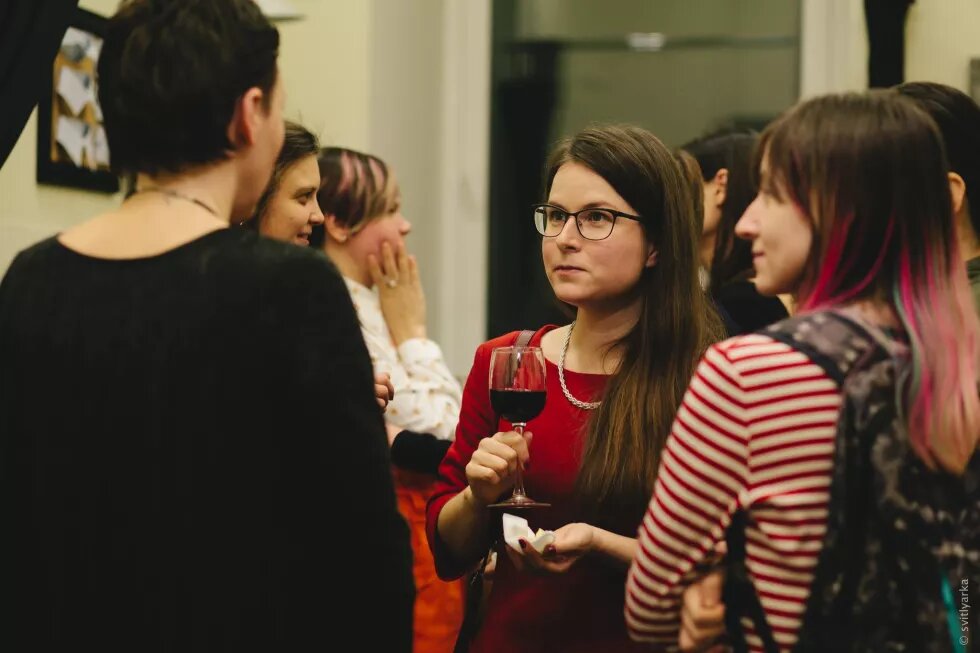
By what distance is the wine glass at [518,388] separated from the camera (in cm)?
171

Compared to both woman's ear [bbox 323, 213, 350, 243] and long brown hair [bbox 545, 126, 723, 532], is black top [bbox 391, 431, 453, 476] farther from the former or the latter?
long brown hair [bbox 545, 126, 723, 532]

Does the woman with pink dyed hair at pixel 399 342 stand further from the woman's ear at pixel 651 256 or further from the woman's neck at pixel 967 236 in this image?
the woman's neck at pixel 967 236

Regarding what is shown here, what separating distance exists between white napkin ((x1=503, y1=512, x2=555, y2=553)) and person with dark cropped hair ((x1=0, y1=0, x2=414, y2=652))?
14.7 inches

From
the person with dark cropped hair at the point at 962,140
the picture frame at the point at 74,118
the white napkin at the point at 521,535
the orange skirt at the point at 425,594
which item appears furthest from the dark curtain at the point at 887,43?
the white napkin at the point at 521,535

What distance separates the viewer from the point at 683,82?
14.8ft

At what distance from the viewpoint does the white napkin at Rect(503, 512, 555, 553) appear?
5.18ft

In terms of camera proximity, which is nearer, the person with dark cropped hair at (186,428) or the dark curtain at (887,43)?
the person with dark cropped hair at (186,428)

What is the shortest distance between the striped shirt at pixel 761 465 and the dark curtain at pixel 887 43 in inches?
120

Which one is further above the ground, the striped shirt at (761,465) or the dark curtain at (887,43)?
the dark curtain at (887,43)

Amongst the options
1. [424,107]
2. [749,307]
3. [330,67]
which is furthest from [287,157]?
[424,107]

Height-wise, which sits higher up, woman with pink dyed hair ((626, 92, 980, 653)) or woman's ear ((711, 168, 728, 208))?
woman's ear ((711, 168, 728, 208))

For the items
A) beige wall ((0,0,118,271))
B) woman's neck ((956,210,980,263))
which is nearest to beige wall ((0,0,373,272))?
beige wall ((0,0,118,271))

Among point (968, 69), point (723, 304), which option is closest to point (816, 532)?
point (723, 304)

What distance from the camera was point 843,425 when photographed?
1164 millimetres
